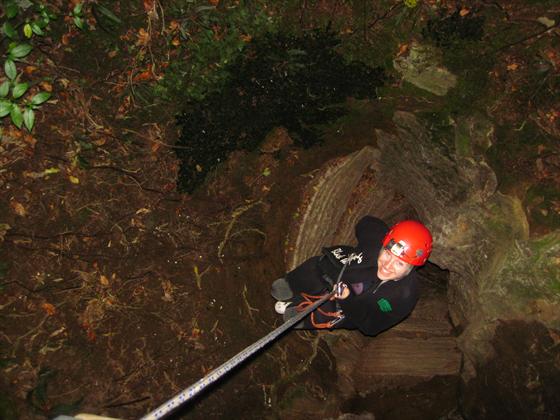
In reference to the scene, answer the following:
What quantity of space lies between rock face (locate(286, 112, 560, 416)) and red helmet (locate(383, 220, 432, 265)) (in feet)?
3.62

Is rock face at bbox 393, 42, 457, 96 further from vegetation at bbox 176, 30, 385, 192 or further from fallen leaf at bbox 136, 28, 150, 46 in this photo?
fallen leaf at bbox 136, 28, 150, 46

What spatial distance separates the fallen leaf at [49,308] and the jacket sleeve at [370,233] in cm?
248

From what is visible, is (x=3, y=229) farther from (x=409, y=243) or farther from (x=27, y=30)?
(x=409, y=243)

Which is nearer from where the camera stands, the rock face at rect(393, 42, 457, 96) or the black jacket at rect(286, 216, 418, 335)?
the black jacket at rect(286, 216, 418, 335)

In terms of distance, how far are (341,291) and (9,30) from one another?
3.08 m

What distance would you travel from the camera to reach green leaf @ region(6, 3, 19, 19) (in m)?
2.77

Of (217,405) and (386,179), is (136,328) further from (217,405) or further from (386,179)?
(386,179)

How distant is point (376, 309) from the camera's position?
351cm

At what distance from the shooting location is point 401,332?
5289mm

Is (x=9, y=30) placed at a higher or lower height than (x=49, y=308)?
higher

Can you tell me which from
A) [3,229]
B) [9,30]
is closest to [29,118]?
[9,30]

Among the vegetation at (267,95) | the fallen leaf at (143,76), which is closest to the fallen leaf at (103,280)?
the vegetation at (267,95)

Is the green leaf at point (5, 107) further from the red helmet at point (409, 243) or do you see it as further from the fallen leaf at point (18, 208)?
the red helmet at point (409, 243)

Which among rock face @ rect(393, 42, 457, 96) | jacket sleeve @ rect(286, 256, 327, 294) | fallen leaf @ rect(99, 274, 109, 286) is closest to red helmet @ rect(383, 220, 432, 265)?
jacket sleeve @ rect(286, 256, 327, 294)
